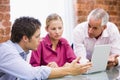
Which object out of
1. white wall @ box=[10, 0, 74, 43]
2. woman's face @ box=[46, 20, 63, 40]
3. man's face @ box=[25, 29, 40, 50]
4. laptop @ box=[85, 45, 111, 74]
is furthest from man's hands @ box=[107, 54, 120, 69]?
white wall @ box=[10, 0, 74, 43]

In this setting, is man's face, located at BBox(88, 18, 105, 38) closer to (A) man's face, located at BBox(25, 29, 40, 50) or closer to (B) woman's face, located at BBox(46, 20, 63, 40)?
(B) woman's face, located at BBox(46, 20, 63, 40)

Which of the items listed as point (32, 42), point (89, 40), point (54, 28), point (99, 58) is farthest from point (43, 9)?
point (32, 42)

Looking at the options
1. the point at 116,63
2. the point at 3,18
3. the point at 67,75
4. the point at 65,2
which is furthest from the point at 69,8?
the point at 67,75

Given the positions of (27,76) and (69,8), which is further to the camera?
(69,8)

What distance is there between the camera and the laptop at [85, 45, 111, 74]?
242 centimetres

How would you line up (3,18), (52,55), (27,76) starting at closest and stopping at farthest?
(27,76) < (52,55) < (3,18)

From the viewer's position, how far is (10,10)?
3.59 metres

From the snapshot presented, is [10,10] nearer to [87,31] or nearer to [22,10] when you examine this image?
[22,10]

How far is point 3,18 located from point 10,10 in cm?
21

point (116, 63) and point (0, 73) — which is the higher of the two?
point (0, 73)

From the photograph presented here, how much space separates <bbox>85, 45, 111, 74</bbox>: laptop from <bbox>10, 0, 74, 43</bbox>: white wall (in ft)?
4.95

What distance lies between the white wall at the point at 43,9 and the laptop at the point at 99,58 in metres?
1.51

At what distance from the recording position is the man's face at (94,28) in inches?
107

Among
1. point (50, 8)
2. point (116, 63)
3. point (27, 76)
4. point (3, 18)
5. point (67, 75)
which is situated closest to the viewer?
point (27, 76)
